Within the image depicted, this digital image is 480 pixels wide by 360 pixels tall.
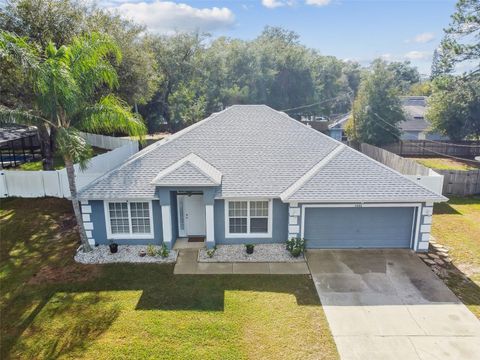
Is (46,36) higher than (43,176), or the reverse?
(46,36)

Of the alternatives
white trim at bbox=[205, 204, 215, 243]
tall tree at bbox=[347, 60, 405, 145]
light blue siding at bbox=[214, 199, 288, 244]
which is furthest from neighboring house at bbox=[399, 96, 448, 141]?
white trim at bbox=[205, 204, 215, 243]

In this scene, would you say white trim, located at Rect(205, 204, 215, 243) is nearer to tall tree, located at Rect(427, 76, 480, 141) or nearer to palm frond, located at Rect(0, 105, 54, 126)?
palm frond, located at Rect(0, 105, 54, 126)

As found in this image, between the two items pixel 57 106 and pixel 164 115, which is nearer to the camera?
pixel 57 106

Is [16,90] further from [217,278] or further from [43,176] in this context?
[217,278]

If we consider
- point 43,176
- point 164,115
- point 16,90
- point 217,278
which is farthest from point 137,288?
point 164,115

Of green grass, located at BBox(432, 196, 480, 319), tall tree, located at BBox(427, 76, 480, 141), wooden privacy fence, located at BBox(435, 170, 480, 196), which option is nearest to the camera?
green grass, located at BBox(432, 196, 480, 319)

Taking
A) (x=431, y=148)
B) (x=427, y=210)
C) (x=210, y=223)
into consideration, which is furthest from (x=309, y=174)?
(x=431, y=148)

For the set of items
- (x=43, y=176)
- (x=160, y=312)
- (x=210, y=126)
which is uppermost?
(x=210, y=126)

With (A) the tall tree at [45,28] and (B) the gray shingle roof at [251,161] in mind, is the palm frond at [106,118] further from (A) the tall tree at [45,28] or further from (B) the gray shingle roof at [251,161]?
(A) the tall tree at [45,28]
